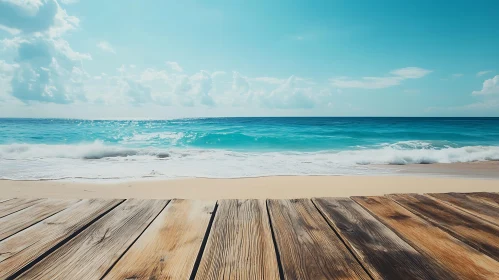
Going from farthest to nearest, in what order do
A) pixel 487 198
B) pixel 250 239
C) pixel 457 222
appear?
pixel 487 198 → pixel 457 222 → pixel 250 239

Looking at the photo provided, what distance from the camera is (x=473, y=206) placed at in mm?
1986

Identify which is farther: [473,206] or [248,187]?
[248,187]

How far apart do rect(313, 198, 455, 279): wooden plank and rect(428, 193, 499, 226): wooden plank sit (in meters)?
0.73

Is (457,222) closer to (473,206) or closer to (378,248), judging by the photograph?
(473,206)

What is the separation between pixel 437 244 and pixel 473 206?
2.90ft

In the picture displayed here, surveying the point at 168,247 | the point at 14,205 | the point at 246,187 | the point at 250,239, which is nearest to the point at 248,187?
the point at 246,187

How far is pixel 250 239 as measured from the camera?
1.43m

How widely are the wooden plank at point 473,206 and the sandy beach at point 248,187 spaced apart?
3630mm

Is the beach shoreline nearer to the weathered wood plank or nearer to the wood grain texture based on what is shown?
the wood grain texture

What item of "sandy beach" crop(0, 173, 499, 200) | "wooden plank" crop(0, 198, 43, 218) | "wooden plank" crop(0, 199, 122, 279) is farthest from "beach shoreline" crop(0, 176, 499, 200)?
"wooden plank" crop(0, 199, 122, 279)

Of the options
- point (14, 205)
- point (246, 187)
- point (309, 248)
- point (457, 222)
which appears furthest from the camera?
point (246, 187)

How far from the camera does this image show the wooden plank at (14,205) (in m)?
1.81

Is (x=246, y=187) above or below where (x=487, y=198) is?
below

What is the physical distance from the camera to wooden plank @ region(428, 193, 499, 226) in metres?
1.79
